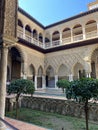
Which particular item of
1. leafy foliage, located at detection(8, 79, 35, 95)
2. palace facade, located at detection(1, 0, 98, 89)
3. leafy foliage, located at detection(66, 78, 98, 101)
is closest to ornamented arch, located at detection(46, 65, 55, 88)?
palace facade, located at detection(1, 0, 98, 89)

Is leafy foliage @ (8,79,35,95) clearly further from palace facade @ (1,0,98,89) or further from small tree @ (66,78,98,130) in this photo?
palace facade @ (1,0,98,89)

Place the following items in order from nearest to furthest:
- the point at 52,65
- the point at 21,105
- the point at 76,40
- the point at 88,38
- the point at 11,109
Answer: the point at 11,109
the point at 21,105
the point at 88,38
the point at 76,40
the point at 52,65

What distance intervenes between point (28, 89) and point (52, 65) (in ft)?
34.1

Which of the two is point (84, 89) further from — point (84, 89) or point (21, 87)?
point (21, 87)

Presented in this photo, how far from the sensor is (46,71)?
57.3 ft

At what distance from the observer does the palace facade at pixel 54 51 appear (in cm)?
1399

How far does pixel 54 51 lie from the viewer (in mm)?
16656

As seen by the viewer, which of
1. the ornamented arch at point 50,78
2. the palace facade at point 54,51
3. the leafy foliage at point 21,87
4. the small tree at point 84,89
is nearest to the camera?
the small tree at point 84,89

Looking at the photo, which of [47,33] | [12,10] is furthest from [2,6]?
[47,33]

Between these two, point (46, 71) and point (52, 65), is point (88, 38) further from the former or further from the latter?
point (46, 71)

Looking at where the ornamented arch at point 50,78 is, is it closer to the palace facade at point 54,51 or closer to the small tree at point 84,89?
the palace facade at point 54,51

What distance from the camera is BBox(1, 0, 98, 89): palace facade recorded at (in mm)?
13992

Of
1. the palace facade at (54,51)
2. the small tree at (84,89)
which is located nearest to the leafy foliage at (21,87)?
the small tree at (84,89)

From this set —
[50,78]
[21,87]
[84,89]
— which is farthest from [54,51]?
[84,89]
